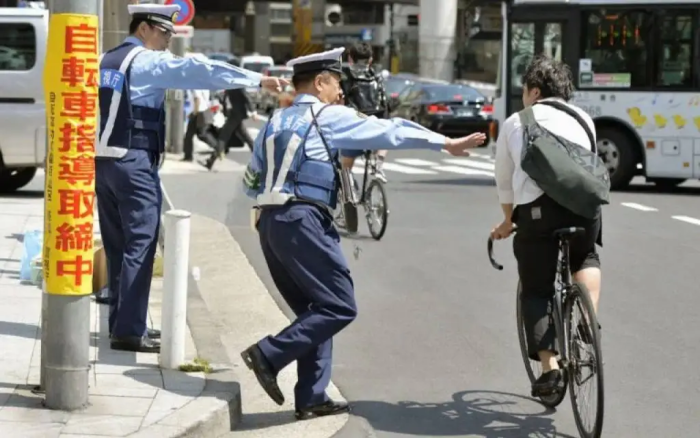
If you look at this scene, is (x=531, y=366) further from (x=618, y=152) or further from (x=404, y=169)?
(x=404, y=169)

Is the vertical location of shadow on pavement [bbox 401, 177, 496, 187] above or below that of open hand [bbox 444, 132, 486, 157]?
below

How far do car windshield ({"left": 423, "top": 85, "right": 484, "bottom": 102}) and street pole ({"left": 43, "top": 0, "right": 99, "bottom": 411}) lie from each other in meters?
28.0

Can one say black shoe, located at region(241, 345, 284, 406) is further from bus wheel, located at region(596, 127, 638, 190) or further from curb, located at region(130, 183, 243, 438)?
bus wheel, located at region(596, 127, 638, 190)

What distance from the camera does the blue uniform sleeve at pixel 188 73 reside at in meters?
6.91

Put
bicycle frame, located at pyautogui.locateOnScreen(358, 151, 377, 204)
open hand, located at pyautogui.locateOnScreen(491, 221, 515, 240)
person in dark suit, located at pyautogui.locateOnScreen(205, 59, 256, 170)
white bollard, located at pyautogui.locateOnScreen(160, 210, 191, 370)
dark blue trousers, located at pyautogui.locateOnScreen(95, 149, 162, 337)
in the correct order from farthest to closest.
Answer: person in dark suit, located at pyautogui.locateOnScreen(205, 59, 256, 170), bicycle frame, located at pyautogui.locateOnScreen(358, 151, 377, 204), dark blue trousers, located at pyautogui.locateOnScreen(95, 149, 162, 337), white bollard, located at pyautogui.locateOnScreen(160, 210, 191, 370), open hand, located at pyautogui.locateOnScreen(491, 221, 515, 240)

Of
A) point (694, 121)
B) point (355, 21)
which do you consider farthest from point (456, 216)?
point (355, 21)

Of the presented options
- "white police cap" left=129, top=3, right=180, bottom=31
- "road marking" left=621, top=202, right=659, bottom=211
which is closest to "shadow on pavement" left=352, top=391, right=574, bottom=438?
"white police cap" left=129, top=3, right=180, bottom=31

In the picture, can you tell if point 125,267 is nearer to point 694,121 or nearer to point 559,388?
point 559,388

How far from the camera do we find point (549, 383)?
673 cm

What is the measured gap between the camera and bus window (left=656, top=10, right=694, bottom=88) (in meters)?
20.2

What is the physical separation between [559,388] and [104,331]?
2799 millimetres

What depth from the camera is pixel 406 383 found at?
25.7 feet

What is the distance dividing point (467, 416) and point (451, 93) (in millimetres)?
27623

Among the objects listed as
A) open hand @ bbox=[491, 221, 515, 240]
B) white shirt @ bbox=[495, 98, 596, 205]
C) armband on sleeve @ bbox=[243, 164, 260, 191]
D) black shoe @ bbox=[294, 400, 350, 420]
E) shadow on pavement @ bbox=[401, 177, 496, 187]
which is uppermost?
white shirt @ bbox=[495, 98, 596, 205]
